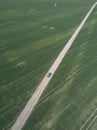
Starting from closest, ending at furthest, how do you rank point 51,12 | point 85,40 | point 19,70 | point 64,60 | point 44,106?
point 44,106, point 19,70, point 64,60, point 85,40, point 51,12

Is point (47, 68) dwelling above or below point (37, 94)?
below

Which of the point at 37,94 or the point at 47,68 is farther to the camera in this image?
the point at 47,68

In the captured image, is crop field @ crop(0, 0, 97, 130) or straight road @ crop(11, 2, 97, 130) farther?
crop field @ crop(0, 0, 97, 130)

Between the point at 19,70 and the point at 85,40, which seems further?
the point at 85,40

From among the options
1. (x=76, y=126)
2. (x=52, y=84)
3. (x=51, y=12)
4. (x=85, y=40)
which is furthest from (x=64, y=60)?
(x=51, y=12)

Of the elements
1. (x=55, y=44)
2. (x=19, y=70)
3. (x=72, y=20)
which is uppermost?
(x=19, y=70)

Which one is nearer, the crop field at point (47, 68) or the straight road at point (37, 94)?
the straight road at point (37, 94)

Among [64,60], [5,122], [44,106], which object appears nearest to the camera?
[5,122]

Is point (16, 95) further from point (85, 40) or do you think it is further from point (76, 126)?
point (85, 40)
